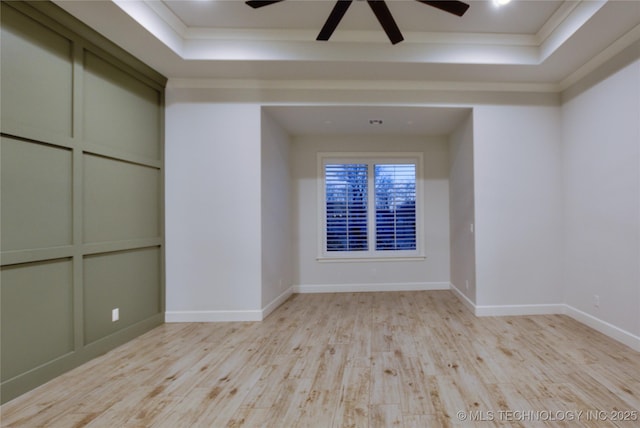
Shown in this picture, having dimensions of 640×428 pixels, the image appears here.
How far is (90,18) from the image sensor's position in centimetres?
238

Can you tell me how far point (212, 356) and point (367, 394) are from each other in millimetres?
1474

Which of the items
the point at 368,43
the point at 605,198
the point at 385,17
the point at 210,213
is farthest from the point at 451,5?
the point at 210,213

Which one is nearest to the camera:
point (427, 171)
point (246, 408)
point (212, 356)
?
point (246, 408)

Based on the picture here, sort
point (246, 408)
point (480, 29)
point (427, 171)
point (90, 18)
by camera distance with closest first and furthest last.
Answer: point (246, 408) < point (90, 18) < point (480, 29) < point (427, 171)

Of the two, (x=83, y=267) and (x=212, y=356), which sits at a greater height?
(x=83, y=267)

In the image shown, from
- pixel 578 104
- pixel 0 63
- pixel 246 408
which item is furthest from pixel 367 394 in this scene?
pixel 578 104

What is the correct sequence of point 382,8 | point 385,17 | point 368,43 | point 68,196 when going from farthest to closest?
point 368,43 < point 68,196 < point 385,17 < point 382,8

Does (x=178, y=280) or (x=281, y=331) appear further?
(x=178, y=280)

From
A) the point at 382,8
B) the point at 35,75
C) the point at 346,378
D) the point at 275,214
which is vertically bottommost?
the point at 346,378

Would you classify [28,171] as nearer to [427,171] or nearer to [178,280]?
[178,280]

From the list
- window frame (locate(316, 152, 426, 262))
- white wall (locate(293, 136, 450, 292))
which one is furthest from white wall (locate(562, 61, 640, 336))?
window frame (locate(316, 152, 426, 262))

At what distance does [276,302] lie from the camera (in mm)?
4020

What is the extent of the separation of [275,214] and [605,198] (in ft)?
12.4

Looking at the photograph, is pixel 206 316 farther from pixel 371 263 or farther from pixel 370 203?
pixel 370 203
